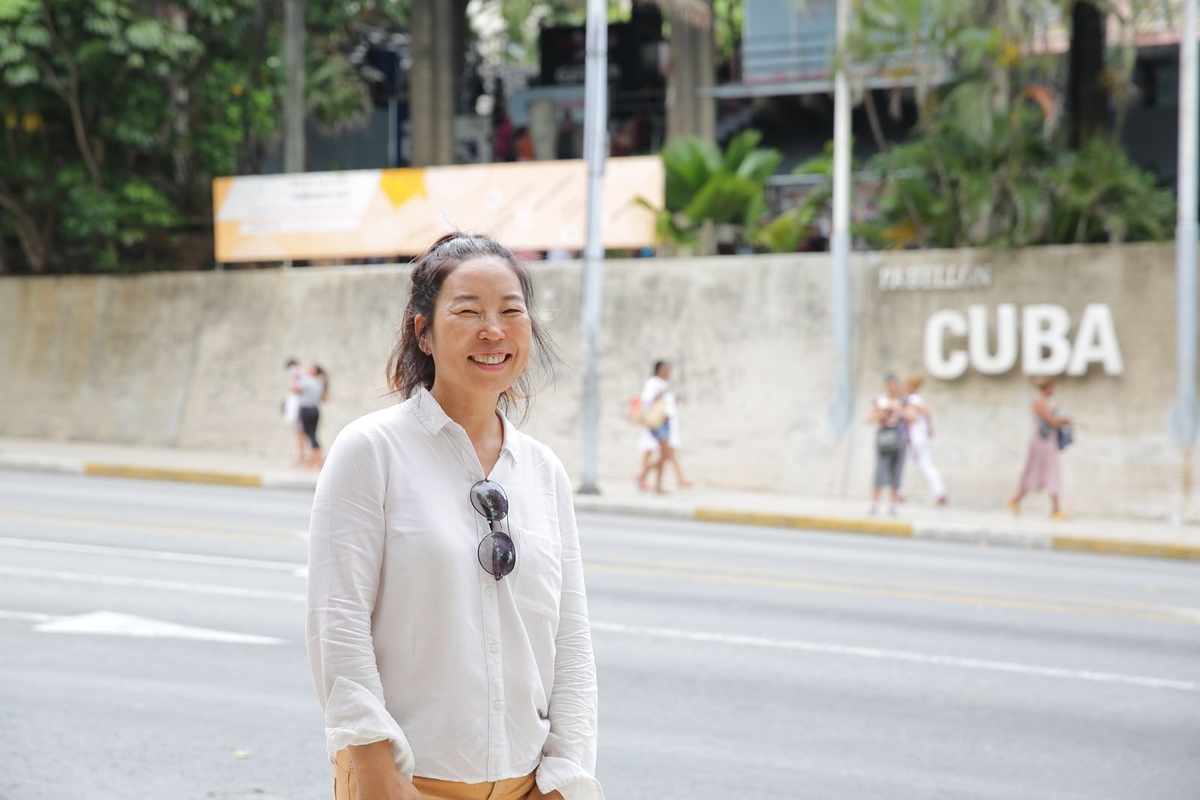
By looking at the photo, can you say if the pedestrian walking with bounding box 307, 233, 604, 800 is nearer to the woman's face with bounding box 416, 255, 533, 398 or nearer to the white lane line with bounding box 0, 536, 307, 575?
the woman's face with bounding box 416, 255, 533, 398

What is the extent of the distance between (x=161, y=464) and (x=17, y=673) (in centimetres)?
1332

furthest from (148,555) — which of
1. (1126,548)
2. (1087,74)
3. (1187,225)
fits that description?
(1087,74)

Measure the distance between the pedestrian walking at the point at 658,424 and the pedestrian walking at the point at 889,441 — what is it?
2.76m

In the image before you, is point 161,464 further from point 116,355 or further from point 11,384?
point 11,384

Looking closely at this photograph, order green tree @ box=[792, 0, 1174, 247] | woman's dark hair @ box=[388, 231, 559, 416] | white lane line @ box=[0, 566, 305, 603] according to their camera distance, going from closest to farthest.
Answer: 1. woman's dark hair @ box=[388, 231, 559, 416]
2. white lane line @ box=[0, 566, 305, 603]
3. green tree @ box=[792, 0, 1174, 247]

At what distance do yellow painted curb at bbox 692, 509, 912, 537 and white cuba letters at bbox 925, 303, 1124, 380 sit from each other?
3.20 meters

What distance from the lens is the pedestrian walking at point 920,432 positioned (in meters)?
16.1

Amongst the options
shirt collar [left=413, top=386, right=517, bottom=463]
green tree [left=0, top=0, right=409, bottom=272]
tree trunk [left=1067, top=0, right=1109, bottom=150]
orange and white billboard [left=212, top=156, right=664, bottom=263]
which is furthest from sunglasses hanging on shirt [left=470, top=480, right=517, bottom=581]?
green tree [left=0, top=0, right=409, bottom=272]

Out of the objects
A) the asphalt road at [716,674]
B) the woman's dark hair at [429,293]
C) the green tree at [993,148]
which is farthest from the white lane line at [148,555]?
the green tree at [993,148]

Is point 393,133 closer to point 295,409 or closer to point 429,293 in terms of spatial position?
point 295,409

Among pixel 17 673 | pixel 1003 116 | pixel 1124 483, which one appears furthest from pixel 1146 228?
pixel 17 673

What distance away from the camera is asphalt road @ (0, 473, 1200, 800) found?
5.48 m

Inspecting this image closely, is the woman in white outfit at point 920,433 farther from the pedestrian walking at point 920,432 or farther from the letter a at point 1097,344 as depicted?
the letter a at point 1097,344

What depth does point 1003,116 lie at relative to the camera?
18203 mm
